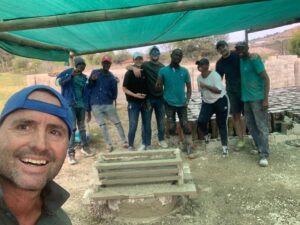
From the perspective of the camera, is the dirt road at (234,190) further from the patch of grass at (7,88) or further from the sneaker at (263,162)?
the patch of grass at (7,88)

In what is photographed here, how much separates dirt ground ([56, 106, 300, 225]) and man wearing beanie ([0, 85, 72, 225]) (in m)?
2.82

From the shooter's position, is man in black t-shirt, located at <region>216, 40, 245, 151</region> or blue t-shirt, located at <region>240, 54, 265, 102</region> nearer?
blue t-shirt, located at <region>240, 54, 265, 102</region>

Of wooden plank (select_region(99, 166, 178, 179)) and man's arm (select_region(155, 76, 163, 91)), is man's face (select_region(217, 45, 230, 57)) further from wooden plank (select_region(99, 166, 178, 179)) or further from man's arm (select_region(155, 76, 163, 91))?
wooden plank (select_region(99, 166, 178, 179))

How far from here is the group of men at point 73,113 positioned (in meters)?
1.07

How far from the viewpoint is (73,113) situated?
586 cm

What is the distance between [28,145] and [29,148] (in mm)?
10

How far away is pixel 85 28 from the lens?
16.2 ft

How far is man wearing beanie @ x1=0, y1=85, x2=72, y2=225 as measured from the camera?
106cm

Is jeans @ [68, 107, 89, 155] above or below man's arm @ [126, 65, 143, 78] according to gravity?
below

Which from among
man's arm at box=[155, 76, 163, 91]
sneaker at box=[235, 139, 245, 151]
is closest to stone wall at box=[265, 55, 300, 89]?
sneaker at box=[235, 139, 245, 151]

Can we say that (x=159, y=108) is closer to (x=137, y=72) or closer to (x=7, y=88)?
(x=137, y=72)

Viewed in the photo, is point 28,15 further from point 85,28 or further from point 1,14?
point 85,28

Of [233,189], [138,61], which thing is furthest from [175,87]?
[233,189]

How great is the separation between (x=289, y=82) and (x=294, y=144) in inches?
302
